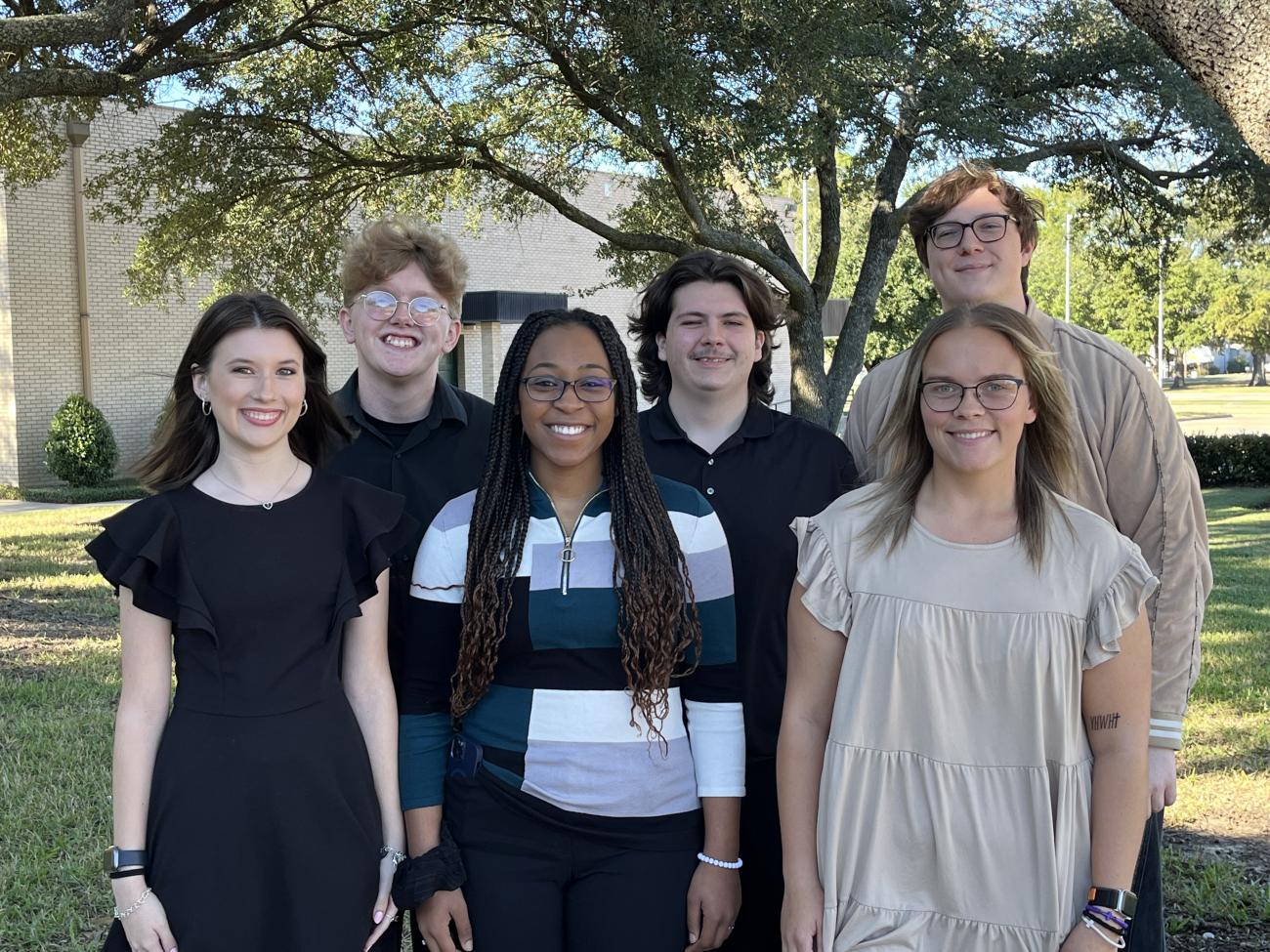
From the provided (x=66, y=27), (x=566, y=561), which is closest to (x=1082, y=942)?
(x=566, y=561)

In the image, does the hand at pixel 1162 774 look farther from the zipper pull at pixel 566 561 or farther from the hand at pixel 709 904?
the zipper pull at pixel 566 561

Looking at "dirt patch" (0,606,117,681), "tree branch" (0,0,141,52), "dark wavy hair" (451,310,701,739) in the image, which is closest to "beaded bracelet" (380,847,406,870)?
"dark wavy hair" (451,310,701,739)

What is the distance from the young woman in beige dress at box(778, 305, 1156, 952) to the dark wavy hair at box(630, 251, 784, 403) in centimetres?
102

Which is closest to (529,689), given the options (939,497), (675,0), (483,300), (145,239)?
(939,497)

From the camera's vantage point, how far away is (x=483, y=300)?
28188 mm

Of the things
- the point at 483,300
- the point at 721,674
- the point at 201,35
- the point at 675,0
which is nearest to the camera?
the point at 721,674

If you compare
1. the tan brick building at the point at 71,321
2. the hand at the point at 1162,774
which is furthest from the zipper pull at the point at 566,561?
the tan brick building at the point at 71,321

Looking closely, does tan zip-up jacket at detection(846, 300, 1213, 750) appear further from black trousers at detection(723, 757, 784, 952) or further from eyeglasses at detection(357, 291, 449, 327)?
eyeglasses at detection(357, 291, 449, 327)

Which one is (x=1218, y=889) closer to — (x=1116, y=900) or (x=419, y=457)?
(x=1116, y=900)

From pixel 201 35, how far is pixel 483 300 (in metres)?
17.0

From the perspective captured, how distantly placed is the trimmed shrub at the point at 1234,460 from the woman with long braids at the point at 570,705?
21.7 meters

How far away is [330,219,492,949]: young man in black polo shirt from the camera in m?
3.26

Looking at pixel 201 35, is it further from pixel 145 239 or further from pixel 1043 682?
pixel 1043 682

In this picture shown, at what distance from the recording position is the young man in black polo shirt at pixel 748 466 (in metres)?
3.16
